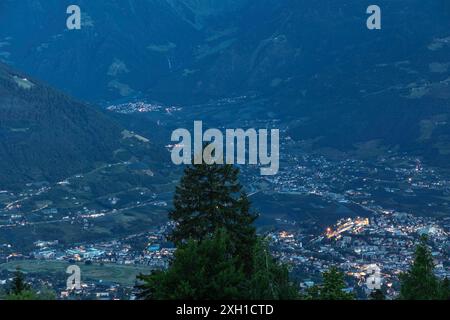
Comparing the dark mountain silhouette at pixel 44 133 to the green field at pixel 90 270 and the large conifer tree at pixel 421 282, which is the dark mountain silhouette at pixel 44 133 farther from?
the large conifer tree at pixel 421 282

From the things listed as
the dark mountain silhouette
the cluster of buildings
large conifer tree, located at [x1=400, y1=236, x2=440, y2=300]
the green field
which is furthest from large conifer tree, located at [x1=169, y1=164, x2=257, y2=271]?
the dark mountain silhouette

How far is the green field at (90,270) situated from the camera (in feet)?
267

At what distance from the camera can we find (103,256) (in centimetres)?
9662

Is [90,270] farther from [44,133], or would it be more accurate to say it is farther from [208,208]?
[44,133]

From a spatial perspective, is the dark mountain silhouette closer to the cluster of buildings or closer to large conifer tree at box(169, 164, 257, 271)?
the cluster of buildings

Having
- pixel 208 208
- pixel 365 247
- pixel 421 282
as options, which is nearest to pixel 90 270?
pixel 365 247

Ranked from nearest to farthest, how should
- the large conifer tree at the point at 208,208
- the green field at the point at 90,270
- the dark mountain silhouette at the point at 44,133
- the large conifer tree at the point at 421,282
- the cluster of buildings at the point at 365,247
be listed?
the large conifer tree at the point at 421,282 → the large conifer tree at the point at 208,208 → the cluster of buildings at the point at 365,247 → the green field at the point at 90,270 → the dark mountain silhouette at the point at 44,133

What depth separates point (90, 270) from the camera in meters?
86.7

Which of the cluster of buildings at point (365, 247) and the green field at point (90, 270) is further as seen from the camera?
the green field at point (90, 270)

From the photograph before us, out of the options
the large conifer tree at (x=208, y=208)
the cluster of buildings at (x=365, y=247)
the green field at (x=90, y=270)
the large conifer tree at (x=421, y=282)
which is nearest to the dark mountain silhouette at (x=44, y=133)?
the green field at (x=90, y=270)

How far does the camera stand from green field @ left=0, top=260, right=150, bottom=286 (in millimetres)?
81250

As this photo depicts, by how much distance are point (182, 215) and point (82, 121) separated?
144910mm
